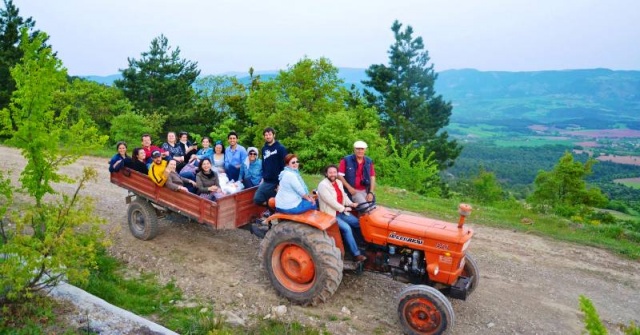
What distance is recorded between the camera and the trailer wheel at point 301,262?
19.5 ft

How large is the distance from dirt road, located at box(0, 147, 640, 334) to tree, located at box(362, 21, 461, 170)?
22294mm

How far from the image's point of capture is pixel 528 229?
411 inches

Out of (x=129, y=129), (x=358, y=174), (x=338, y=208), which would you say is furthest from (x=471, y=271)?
(x=129, y=129)

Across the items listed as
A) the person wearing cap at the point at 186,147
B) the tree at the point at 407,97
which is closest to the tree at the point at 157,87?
the tree at the point at 407,97

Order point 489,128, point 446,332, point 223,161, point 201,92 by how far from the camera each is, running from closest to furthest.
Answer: point 446,332, point 223,161, point 201,92, point 489,128

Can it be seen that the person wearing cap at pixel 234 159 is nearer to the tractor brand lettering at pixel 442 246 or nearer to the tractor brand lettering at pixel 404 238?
the tractor brand lettering at pixel 404 238

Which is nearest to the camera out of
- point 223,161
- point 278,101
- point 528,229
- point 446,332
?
point 446,332

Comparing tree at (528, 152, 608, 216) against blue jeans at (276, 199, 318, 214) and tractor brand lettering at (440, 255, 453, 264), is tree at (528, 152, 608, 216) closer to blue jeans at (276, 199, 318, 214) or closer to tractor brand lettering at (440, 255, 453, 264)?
tractor brand lettering at (440, 255, 453, 264)

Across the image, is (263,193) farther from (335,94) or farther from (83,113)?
(83,113)

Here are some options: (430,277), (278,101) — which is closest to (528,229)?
(430,277)

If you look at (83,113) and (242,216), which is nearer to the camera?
(242,216)

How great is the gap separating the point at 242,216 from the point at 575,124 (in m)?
210

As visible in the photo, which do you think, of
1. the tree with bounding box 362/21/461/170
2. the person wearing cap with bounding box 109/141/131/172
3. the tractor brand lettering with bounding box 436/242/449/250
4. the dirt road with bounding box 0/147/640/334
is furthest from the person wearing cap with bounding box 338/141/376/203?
the tree with bounding box 362/21/461/170

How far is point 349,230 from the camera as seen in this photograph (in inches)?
247
